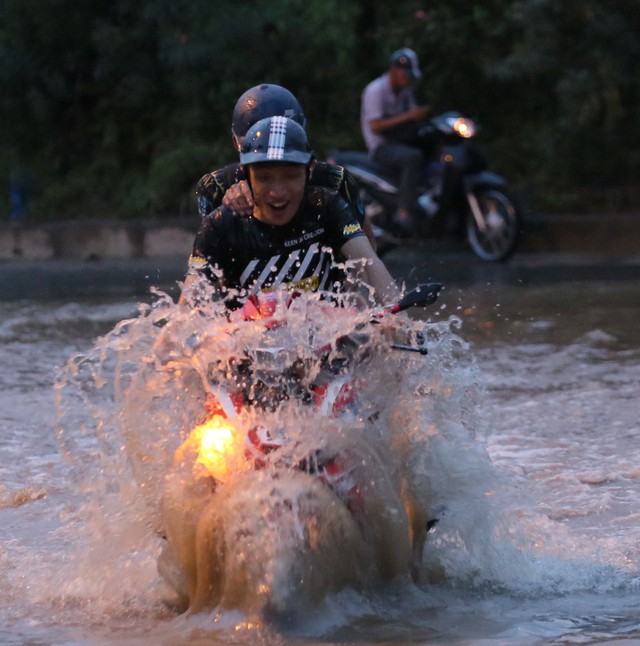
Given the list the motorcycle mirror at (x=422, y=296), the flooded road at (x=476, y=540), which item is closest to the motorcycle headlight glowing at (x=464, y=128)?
the flooded road at (x=476, y=540)

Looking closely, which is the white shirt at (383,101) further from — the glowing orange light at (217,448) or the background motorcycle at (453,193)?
the glowing orange light at (217,448)

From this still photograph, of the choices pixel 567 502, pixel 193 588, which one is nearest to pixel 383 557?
pixel 193 588

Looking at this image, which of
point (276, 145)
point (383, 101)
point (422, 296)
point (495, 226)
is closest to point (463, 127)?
point (383, 101)

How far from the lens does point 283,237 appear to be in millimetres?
5574

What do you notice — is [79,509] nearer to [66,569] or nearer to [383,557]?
[66,569]

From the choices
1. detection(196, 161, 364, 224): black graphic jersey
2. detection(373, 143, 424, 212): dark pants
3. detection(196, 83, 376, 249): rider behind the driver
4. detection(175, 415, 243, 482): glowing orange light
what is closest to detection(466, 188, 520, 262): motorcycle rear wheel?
detection(373, 143, 424, 212): dark pants

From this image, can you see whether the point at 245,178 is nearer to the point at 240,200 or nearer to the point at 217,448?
the point at 240,200

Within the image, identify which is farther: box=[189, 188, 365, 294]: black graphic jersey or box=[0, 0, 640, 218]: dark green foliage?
box=[0, 0, 640, 218]: dark green foliage

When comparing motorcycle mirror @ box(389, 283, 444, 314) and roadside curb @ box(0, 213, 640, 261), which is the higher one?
motorcycle mirror @ box(389, 283, 444, 314)

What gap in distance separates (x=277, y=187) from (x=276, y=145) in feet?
0.49

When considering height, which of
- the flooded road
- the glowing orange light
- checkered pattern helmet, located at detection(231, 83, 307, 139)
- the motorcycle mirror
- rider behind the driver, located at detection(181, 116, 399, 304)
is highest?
checkered pattern helmet, located at detection(231, 83, 307, 139)

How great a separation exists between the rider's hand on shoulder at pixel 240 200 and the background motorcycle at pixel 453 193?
901 cm

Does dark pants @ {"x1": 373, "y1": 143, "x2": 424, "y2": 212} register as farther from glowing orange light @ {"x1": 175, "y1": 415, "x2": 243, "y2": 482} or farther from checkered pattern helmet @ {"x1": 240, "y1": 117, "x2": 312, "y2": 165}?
glowing orange light @ {"x1": 175, "y1": 415, "x2": 243, "y2": 482}

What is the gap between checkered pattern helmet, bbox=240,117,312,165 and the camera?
17.6ft
